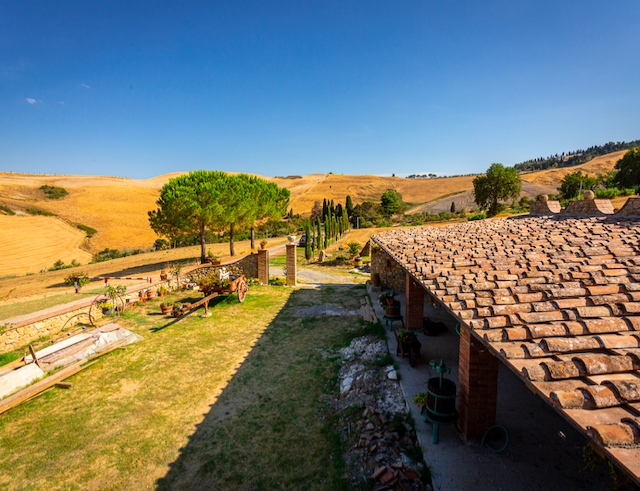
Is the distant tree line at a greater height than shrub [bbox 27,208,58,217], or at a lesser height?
greater

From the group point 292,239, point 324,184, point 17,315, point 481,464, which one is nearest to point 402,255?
point 481,464

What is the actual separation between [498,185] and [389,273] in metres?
31.6

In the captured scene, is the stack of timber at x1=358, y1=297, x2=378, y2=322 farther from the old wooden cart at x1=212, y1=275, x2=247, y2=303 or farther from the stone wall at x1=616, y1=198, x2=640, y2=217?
the stone wall at x1=616, y1=198, x2=640, y2=217

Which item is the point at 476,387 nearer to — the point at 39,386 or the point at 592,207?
the point at 39,386

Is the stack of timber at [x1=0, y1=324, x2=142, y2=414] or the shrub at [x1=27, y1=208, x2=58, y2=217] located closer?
the stack of timber at [x1=0, y1=324, x2=142, y2=414]

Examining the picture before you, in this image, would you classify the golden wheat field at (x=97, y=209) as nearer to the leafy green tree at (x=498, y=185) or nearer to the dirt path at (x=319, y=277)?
the dirt path at (x=319, y=277)

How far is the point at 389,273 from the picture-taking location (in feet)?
44.5

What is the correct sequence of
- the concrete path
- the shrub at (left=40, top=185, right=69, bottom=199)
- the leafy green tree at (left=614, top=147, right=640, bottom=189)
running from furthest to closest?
1. the shrub at (left=40, top=185, right=69, bottom=199)
2. the leafy green tree at (left=614, top=147, right=640, bottom=189)
3. the concrete path

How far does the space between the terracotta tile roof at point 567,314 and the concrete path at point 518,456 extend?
1742 mm

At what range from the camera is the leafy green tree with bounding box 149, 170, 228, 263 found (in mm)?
21531

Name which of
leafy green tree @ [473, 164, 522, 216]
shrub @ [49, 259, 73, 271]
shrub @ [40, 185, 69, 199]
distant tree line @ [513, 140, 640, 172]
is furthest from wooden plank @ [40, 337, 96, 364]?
distant tree line @ [513, 140, 640, 172]

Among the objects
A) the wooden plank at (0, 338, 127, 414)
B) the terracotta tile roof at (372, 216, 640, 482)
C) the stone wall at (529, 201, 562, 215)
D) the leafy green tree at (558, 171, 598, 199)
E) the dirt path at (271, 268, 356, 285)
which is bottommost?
the dirt path at (271, 268, 356, 285)

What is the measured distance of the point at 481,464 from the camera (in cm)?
406

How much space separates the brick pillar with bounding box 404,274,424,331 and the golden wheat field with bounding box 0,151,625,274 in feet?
107
